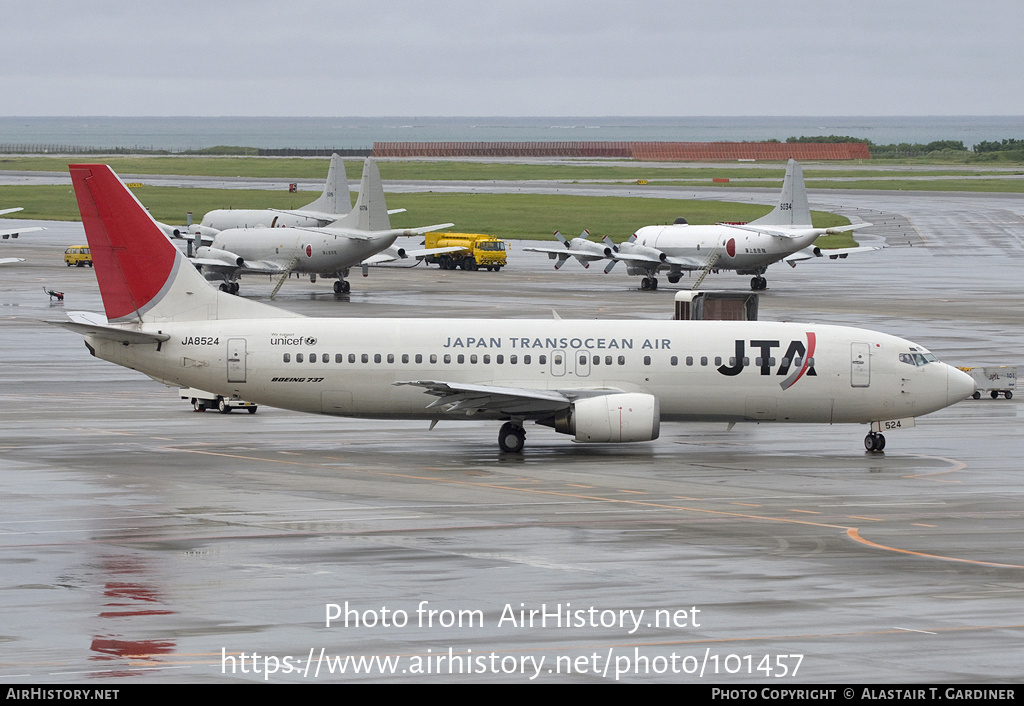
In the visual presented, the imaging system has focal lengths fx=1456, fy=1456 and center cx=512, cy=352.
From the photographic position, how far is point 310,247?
89938mm

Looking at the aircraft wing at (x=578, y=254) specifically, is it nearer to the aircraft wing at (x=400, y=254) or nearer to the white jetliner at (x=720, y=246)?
the white jetliner at (x=720, y=246)

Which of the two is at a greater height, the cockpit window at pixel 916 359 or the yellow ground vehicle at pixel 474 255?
the cockpit window at pixel 916 359

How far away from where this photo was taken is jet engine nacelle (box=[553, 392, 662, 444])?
4206cm

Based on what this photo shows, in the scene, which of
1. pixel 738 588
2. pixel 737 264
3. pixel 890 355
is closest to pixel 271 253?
pixel 737 264

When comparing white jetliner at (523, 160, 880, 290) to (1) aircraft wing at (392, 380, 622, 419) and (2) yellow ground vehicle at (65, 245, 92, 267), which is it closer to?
(2) yellow ground vehicle at (65, 245, 92, 267)

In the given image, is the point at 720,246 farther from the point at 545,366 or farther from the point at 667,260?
the point at 545,366

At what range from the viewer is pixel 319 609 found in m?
25.0

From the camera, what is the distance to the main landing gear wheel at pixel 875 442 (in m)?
44.6

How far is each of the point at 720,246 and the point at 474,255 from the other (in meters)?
19.6

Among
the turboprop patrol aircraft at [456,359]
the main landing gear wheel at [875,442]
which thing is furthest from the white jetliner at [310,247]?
the main landing gear wheel at [875,442]

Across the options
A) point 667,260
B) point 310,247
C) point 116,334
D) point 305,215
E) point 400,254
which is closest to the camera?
point 116,334

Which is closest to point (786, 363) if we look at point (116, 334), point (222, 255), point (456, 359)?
point (456, 359)

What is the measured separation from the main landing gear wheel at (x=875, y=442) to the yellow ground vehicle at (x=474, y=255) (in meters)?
62.7

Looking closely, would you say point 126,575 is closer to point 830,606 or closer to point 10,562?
point 10,562
